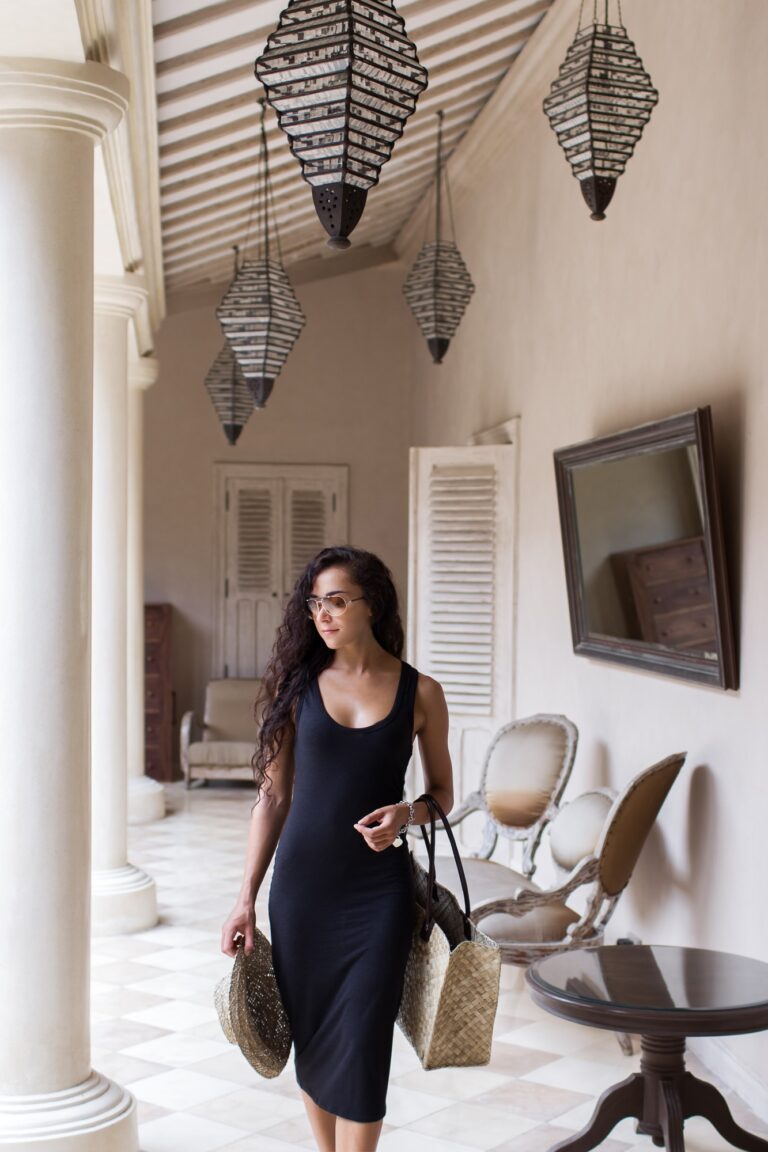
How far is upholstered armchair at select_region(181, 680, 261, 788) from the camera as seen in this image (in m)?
10.3

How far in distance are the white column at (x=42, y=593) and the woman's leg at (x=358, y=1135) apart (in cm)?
87

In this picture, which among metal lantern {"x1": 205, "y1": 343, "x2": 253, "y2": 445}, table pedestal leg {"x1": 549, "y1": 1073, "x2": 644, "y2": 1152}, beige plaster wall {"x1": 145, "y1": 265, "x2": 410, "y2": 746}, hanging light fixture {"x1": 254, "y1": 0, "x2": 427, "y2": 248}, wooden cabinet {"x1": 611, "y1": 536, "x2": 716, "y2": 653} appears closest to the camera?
hanging light fixture {"x1": 254, "y1": 0, "x2": 427, "y2": 248}

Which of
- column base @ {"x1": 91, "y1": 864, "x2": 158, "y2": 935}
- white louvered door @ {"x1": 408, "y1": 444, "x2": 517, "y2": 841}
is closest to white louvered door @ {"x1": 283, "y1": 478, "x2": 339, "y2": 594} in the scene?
white louvered door @ {"x1": 408, "y1": 444, "x2": 517, "y2": 841}

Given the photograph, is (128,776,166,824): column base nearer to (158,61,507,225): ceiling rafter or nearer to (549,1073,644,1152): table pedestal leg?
(158,61,507,225): ceiling rafter

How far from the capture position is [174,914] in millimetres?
6613

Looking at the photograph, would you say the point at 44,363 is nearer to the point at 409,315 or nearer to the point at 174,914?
the point at 174,914

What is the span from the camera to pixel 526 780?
591cm

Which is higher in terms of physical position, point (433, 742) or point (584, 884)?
point (433, 742)

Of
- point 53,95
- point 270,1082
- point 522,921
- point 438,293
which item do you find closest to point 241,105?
point 438,293

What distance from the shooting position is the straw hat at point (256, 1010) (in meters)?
2.79

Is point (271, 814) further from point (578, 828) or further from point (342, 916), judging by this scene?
point (578, 828)

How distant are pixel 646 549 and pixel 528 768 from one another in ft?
4.50

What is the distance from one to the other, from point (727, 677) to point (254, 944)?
196cm

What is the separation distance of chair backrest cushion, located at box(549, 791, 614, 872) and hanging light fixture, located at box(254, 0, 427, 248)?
112 inches
